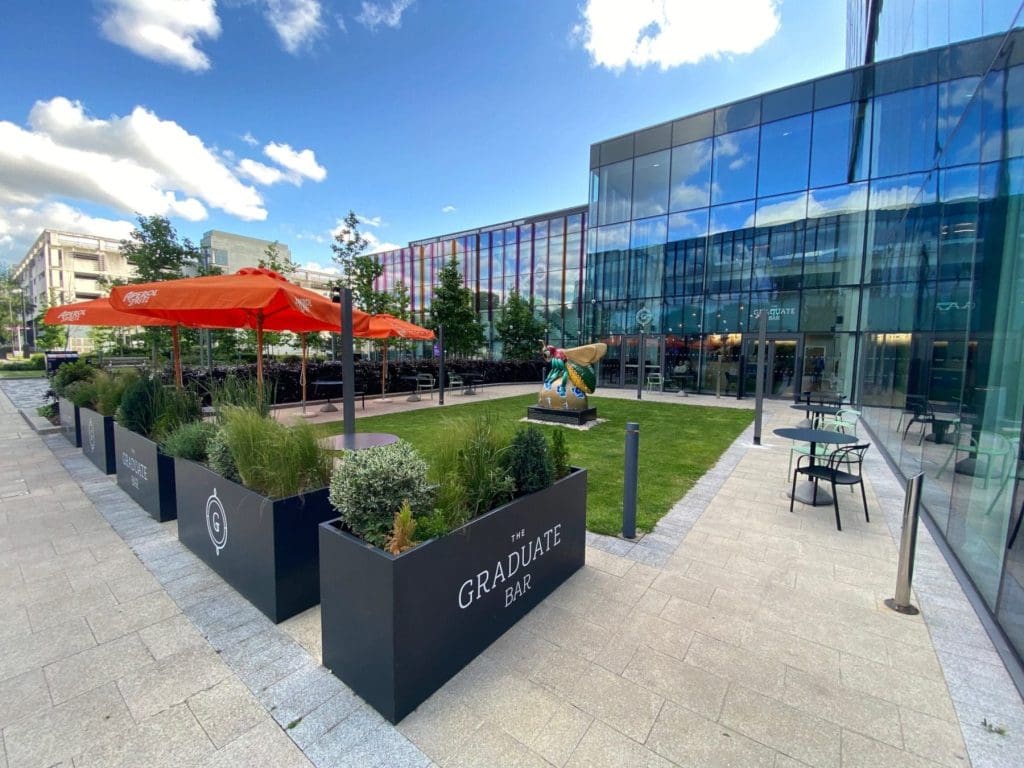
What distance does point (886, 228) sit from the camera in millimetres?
10320

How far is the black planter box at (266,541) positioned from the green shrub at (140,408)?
2.16 meters

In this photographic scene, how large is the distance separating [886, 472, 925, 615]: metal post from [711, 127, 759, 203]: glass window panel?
17200mm

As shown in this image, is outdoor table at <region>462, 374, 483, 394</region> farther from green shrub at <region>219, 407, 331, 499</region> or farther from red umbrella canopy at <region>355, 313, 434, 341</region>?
green shrub at <region>219, 407, 331, 499</region>

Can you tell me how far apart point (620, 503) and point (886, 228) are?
1063cm

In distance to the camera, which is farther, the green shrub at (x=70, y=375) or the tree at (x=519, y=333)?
the tree at (x=519, y=333)

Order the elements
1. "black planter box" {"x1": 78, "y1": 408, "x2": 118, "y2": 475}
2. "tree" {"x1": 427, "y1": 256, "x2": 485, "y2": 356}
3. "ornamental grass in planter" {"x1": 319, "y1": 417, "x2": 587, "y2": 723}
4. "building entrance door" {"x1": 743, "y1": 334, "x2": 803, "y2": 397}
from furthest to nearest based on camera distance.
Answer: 1. "tree" {"x1": 427, "y1": 256, "x2": 485, "y2": 356}
2. "building entrance door" {"x1": 743, "y1": 334, "x2": 803, "y2": 397}
3. "black planter box" {"x1": 78, "y1": 408, "x2": 118, "y2": 475}
4. "ornamental grass in planter" {"x1": 319, "y1": 417, "x2": 587, "y2": 723}

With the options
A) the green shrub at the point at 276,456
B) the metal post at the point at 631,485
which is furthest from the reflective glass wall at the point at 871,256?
the green shrub at the point at 276,456

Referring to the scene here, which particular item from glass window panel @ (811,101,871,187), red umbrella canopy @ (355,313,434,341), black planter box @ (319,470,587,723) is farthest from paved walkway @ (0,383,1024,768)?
glass window panel @ (811,101,871,187)

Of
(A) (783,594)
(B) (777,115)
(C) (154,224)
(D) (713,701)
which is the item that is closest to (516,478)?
(D) (713,701)

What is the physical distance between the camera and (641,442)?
8.09m

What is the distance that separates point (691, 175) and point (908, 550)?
60.6 feet

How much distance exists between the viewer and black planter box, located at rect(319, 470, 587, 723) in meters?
1.97

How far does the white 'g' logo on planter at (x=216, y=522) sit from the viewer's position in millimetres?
3090

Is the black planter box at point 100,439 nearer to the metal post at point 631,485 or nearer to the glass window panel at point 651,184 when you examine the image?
the metal post at point 631,485
